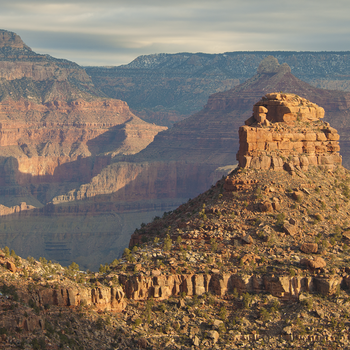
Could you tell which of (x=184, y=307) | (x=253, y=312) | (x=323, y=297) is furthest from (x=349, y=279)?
(x=184, y=307)

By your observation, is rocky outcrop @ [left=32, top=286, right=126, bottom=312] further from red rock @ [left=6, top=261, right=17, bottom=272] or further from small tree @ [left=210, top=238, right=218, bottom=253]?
small tree @ [left=210, top=238, right=218, bottom=253]

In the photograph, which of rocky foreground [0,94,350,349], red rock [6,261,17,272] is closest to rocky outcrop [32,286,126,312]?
rocky foreground [0,94,350,349]

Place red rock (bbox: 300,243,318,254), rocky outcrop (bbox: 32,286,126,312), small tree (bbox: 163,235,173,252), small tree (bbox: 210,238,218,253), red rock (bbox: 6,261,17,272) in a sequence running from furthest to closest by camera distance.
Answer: small tree (bbox: 163,235,173,252) < red rock (bbox: 300,243,318,254) < small tree (bbox: 210,238,218,253) < red rock (bbox: 6,261,17,272) < rocky outcrop (bbox: 32,286,126,312)

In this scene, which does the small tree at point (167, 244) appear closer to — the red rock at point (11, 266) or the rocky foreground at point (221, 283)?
the rocky foreground at point (221, 283)

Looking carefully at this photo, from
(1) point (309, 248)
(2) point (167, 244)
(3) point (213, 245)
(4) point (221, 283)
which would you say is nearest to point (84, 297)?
(2) point (167, 244)

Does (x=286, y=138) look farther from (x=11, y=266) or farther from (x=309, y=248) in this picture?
(x=11, y=266)
